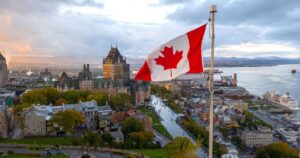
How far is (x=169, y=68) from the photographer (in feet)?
24.7

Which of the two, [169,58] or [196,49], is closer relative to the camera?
[196,49]

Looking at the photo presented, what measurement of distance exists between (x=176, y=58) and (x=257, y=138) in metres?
36.6

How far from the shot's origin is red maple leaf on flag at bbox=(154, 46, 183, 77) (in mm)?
7406

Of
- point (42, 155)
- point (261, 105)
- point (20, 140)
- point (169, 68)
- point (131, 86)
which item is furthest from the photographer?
point (261, 105)

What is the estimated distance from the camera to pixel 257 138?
136 feet

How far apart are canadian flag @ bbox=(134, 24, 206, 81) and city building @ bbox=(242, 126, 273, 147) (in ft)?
119

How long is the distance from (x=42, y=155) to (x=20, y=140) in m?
6.33

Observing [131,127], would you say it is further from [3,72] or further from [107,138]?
[3,72]

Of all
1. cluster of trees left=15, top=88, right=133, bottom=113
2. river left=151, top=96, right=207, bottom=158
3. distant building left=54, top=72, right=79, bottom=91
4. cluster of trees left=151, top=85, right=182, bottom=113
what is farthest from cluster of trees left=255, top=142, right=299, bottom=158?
→ distant building left=54, top=72, right=79, bottom=91

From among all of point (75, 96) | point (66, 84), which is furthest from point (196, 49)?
point (66, 84)

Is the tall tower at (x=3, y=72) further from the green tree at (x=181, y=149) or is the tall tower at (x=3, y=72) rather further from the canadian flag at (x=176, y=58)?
the canadian flag at (x=176, y=58)

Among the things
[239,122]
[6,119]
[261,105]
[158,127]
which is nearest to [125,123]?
[158,127]

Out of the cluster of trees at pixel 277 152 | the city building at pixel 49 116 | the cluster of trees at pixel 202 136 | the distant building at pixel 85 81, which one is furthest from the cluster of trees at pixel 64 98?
the cluster of trees at pixel 277 152

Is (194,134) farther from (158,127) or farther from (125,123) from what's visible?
(125,123)
